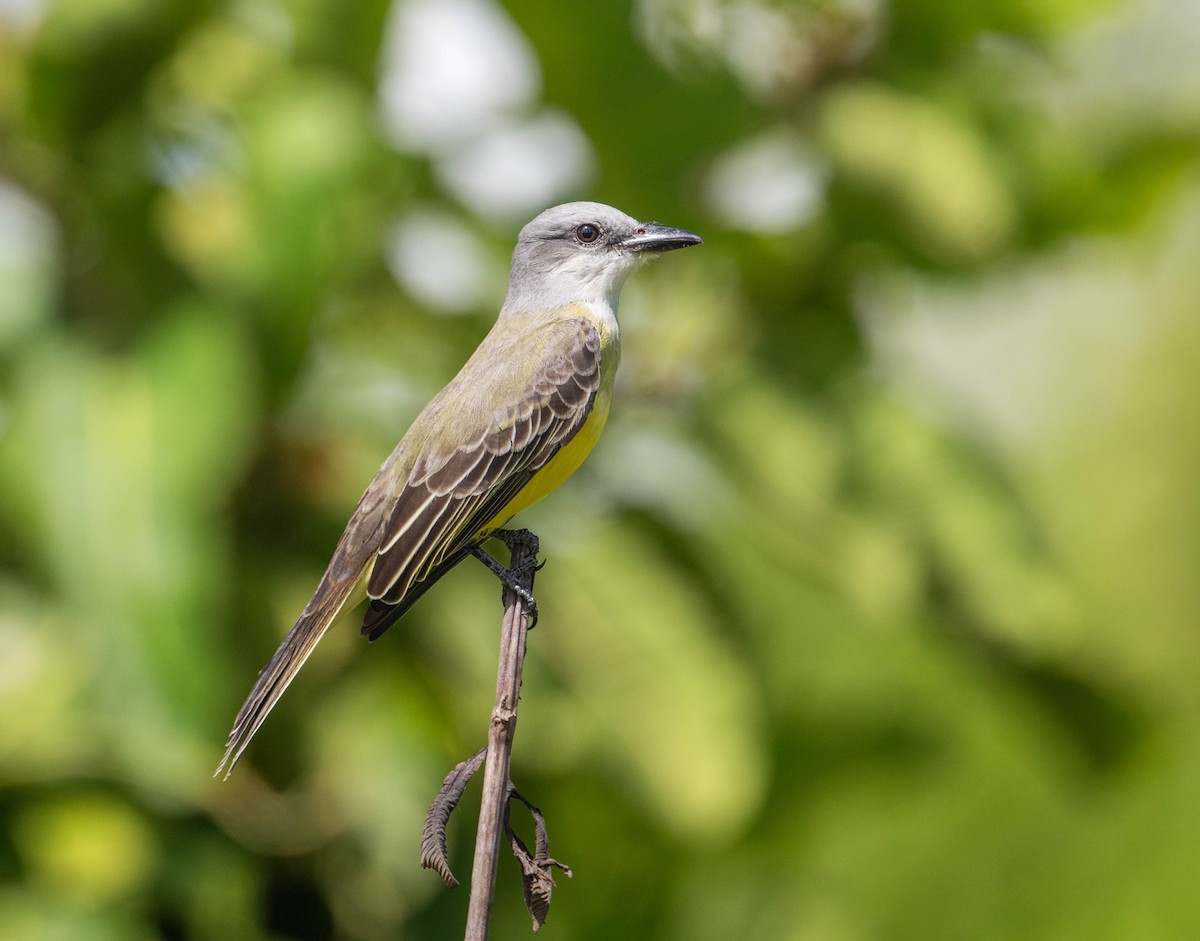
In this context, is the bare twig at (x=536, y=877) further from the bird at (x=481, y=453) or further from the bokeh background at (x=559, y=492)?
the bokeh background at (x=559, y=492)

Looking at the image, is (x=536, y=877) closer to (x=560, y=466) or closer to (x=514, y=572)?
(x=514, y=572)

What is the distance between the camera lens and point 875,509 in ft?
12.7

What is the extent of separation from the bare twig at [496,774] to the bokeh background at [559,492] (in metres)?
1.77

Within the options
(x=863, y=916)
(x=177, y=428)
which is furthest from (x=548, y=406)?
(x=863, y=916)

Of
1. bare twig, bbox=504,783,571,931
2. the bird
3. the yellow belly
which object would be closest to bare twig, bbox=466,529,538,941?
bare twig, bbox=504,783,571,931

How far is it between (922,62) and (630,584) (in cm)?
210

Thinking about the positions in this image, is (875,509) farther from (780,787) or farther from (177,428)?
(177,428)

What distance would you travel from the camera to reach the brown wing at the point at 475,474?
163 centimetres

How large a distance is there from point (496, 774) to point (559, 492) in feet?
8.11

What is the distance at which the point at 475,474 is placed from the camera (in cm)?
177

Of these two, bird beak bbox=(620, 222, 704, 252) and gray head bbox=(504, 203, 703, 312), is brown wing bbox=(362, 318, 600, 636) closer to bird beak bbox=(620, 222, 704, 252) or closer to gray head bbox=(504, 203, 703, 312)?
bird beak bbox=(620, 222, 704, 252)

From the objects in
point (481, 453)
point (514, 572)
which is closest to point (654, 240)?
point (481, 453)

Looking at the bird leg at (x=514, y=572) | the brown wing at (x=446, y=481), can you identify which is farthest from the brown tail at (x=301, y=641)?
the bird leg at (x=514, y=572)

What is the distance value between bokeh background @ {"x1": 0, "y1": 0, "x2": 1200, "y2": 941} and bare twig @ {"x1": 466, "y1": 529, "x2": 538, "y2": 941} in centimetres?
177
